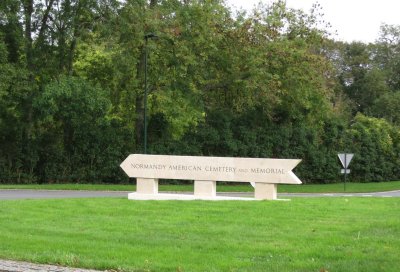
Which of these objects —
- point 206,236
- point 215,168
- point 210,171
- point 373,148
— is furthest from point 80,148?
point 206,236

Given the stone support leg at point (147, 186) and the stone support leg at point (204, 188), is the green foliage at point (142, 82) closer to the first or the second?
the stone support leg at point (147, 186)

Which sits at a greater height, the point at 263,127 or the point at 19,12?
the point at 19,12

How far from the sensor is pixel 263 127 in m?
45.3

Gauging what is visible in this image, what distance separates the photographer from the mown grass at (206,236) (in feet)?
28.7

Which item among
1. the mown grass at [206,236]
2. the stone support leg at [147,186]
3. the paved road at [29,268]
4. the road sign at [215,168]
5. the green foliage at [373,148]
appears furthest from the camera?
the green foliage at [373,148]

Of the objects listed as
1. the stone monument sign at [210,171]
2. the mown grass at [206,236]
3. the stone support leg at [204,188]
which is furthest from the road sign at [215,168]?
the mown grass at [206,236]

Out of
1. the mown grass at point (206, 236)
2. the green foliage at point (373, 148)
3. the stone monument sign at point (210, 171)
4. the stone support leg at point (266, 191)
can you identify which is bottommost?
the mown grass at point (206, 236)

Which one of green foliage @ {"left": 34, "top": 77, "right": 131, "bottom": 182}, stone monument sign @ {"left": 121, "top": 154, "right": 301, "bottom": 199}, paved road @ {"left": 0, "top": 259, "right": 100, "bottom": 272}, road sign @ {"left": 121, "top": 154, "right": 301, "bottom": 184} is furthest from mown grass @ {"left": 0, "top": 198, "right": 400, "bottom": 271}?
green foliage @ {"left": 34, "top": 77, "right": 131, "bottom": 182}

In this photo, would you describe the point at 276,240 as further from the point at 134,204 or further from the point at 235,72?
the point at 235,72

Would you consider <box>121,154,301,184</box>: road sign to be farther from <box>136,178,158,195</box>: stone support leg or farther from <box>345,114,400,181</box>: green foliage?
<box>345,114,400,181</box>: green foliage

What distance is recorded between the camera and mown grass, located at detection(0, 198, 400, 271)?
8.76m

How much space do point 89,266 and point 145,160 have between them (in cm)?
1387

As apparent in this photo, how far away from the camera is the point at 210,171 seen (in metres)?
21.4

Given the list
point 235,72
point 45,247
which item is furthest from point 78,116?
point 45,247
